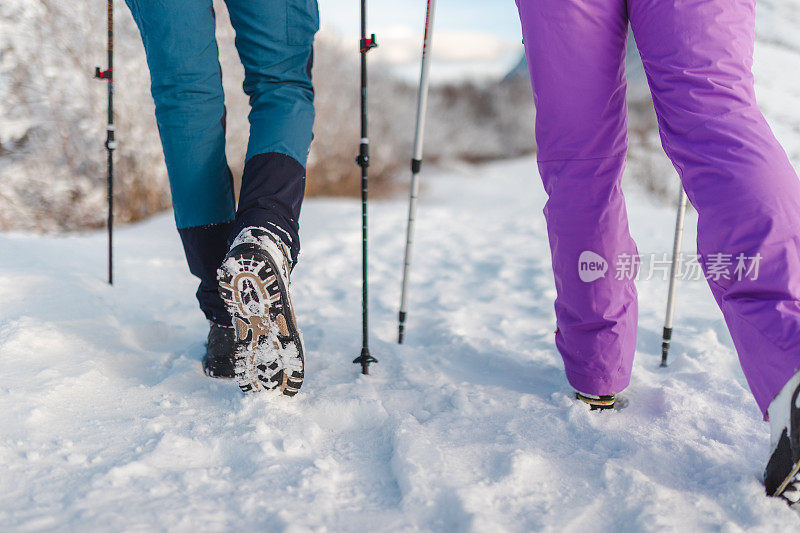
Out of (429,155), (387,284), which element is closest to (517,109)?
(429,155)

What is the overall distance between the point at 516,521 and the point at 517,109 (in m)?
31.4

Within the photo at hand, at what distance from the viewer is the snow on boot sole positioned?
1.08 metres

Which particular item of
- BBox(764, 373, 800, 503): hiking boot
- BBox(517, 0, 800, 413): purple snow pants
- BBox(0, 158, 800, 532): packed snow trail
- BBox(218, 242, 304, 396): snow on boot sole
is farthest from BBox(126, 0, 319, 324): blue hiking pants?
BBox(764, 373, 800, 503): hiking boot

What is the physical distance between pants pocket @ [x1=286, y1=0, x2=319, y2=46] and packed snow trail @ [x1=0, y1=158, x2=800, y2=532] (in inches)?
32.3

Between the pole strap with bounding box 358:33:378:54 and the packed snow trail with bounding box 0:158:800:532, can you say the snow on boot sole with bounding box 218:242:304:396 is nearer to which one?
the packed snow trail with bounding box 0:158:800:532

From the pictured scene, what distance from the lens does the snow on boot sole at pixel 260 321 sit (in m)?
1.08

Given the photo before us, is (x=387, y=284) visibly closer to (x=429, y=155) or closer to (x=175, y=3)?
(x=175, y=3)

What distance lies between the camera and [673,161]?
1071 mm

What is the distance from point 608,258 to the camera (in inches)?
46.9

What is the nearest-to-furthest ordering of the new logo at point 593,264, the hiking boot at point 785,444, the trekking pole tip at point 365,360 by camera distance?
1. the hiking boot at point 785,444
2. the new logo at point 593,264
3. the trekking pole tip at point 365,360

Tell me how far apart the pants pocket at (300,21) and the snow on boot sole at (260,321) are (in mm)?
563

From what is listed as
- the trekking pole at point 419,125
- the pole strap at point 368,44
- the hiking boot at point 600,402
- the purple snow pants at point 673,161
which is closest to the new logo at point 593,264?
the purple snow pants at point 673,161

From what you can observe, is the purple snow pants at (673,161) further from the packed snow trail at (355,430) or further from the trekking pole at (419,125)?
the trekking pole at (419,125)

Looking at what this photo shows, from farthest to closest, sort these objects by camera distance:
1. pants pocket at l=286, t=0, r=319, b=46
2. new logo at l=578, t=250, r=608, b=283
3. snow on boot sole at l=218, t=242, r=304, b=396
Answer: pants pocket at l=286, t=0, r=319, b=46
new logo at l=578, t=250, r=608, b=283
snow on boot sole at l=218, t=242, r=304, b=396
